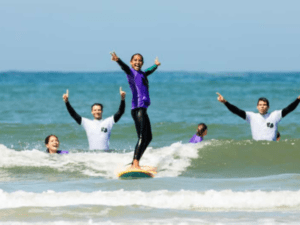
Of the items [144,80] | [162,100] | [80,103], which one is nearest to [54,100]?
[80,103]

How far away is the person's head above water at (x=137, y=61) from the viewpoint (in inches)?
351

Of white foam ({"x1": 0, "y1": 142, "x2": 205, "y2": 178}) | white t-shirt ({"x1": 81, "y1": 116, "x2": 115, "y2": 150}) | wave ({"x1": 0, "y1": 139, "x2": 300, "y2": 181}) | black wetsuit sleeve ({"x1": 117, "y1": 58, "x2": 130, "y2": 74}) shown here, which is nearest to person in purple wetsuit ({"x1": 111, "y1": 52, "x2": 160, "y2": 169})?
black wetsuit sleeve ({"x1": 117, "y1": 58, "x2": 130, "y2": 74})

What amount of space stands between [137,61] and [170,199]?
229 cm

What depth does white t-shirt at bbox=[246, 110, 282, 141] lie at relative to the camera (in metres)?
11.0

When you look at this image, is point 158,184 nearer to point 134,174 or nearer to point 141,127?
point 134,174

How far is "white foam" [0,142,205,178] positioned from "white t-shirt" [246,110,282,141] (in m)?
1.30

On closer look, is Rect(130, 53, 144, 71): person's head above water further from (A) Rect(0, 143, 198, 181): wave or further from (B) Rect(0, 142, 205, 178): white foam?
(B) Rect(0, 142, 205, 178): white foam

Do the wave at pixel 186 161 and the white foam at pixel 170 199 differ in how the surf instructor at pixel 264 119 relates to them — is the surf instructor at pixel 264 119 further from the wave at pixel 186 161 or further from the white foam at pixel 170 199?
the white foam at pixel 170 199

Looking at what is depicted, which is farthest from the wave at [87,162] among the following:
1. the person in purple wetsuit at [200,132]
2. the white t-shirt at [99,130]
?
the person in purple wetsuit at [200,132]

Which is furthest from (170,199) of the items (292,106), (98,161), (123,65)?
(292,106)

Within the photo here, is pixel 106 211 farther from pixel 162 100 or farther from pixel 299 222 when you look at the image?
pixel 162 100

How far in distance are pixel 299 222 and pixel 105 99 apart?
28.9m

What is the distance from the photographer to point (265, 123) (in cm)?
1102

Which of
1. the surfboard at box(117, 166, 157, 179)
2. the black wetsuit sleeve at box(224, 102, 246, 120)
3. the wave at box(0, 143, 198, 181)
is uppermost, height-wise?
the black wetsuit sleeve at box(224, 102, 246, 120)
